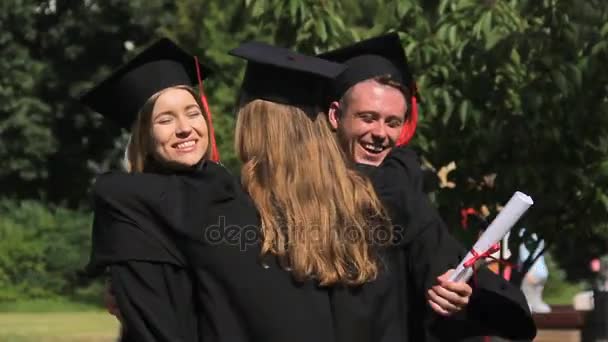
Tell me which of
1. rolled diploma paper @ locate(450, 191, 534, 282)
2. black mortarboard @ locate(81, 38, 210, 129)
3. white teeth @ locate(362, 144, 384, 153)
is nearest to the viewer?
rolled diploma paper @ locate(450, 191, 534, 282)

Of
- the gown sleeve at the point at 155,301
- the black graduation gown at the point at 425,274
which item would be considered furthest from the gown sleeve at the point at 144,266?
the black graduation gown at the point at 425,274

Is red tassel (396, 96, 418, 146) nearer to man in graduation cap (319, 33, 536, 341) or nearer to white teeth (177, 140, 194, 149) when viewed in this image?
man in graduation cap (319, 33, 536, 341)

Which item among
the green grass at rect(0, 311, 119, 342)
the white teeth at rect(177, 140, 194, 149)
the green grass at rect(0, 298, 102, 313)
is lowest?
the green grass at rect(0, 298, 102, 313)

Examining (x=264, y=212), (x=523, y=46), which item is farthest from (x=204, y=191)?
(x=523, y=46)

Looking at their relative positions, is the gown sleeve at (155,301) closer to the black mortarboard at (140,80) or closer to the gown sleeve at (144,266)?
the gown sleeve at (144,266)

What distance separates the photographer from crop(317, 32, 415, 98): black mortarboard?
17.2ft

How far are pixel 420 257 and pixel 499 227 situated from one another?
0.36 meters

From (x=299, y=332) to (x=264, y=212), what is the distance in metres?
0.35

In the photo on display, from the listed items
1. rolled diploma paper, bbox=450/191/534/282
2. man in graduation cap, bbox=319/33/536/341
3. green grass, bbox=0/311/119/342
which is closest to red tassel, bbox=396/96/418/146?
man in graduation cap, bbox=319/33/536/341

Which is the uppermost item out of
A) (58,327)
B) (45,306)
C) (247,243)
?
(247,243)

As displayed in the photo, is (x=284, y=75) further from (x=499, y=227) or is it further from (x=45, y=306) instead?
(x=45, y=306)

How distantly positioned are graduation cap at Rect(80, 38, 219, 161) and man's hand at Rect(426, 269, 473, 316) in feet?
2.63

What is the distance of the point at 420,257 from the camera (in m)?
4.68

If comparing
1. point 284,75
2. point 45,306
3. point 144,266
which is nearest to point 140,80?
point 284,75
